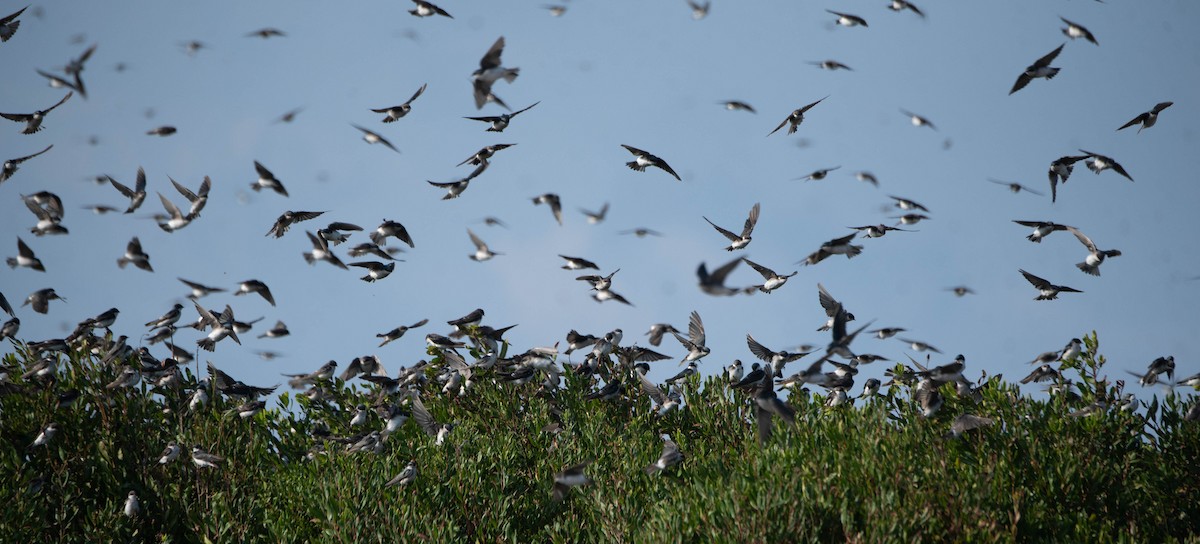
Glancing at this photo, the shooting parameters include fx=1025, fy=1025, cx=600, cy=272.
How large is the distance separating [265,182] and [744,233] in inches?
485

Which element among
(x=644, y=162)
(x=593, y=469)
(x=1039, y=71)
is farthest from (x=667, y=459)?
(x=1039, y=71)

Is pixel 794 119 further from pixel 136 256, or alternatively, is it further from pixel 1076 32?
pixel 136 256

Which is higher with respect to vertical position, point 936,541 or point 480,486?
point 936,541

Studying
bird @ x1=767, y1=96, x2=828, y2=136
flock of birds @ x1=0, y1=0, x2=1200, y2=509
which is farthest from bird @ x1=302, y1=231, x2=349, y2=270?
bird @ x1=767, y1=96, x2=828, y2=136

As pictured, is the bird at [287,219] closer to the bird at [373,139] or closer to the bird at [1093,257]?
the bird at [373,139]

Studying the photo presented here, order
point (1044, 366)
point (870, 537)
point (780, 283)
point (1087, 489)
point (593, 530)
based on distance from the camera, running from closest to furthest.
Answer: point (870, 537), point (1087, 489), point (593, 530), point (1044, 366), point (780, 283)

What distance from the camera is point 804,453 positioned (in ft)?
65.1

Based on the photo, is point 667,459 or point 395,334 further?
point 395,334

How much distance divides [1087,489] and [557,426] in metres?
11.6

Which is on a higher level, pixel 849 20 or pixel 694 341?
pixel 849 20

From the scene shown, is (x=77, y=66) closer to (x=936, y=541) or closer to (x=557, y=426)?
(x=557, y=426)

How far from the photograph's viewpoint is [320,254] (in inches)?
973

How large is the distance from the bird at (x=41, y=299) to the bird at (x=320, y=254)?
24.5 feet

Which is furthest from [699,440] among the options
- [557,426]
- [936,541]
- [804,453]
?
[936,541]
